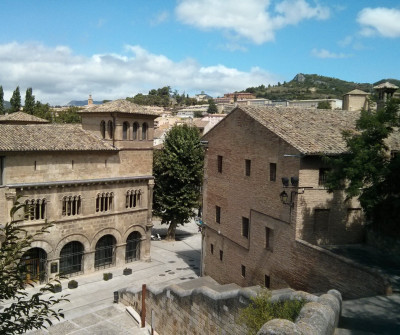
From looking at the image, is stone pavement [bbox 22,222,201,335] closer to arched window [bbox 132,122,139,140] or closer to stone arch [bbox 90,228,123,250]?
stone arch [bbox 90,228,123,250]

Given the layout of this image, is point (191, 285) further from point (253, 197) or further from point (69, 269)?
point (69, 269)

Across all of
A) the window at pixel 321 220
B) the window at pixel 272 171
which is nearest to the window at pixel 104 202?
the window at pixel 272 171

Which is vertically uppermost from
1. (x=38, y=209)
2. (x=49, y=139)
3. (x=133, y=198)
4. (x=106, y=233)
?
(x=49, y=139)

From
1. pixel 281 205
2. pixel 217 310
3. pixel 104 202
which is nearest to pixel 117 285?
pixel 104 202

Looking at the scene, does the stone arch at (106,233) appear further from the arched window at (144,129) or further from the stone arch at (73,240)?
the arched window at (144,129)

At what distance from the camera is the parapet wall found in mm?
9117

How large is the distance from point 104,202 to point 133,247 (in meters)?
5.22

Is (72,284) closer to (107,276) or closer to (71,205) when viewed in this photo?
(107,276)

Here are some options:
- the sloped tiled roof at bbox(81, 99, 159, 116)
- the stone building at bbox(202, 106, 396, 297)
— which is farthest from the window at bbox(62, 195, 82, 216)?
the stone building at bbox(202, 106, 396, 297)

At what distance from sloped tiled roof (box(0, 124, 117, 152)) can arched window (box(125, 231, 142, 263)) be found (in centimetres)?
798

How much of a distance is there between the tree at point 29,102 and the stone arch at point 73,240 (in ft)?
147

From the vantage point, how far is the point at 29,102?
68.9 metres

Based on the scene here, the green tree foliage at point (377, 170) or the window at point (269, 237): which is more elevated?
the green tree foliage at point (377, 170)

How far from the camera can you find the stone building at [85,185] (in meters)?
28.1
